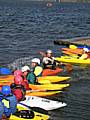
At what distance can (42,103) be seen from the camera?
19.6 meters

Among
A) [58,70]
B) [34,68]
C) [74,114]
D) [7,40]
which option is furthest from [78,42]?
[74,114]

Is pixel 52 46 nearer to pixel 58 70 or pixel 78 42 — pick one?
pixel 78 42

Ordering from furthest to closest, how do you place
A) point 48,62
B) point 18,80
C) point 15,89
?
1. point 48,62
2. point 18,80
3. point 15,89

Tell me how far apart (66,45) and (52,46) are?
5.31 ft

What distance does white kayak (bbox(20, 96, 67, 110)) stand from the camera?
1920 cm

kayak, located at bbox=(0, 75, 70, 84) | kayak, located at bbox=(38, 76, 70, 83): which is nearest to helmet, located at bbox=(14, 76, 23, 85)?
kayak, located at bbox=(0, 75, 70, 84)

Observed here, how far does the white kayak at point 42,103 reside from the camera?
1920 cm

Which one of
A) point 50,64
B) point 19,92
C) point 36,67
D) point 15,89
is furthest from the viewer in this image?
point 50,64

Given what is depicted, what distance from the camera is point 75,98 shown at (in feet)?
73.0

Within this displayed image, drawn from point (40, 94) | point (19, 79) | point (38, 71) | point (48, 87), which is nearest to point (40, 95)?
point (40, 94)

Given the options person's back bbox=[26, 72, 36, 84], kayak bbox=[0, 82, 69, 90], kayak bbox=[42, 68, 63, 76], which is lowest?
kayak bbox=[42, 68, 63, 76]

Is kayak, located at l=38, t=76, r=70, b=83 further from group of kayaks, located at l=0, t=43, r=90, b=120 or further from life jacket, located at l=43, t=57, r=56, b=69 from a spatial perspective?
life jacket, located at l=43, t=57, r=56, b=69

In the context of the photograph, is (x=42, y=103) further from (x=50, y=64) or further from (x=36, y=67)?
(x=50, y=64)

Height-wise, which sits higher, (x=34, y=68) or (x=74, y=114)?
(x=34, y=68)
